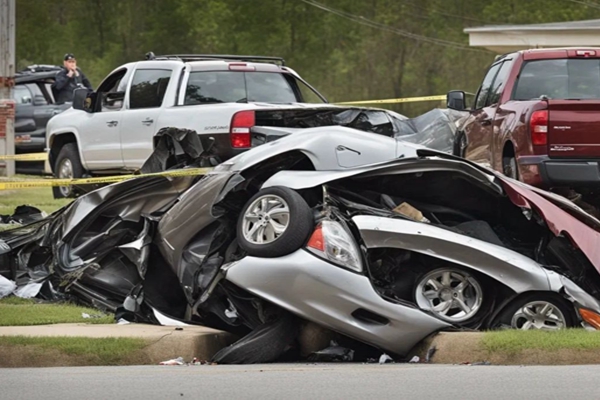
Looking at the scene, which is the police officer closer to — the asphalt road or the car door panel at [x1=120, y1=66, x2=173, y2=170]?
the car door panel at [x1=120, y1=66, x2=173, y2=170]

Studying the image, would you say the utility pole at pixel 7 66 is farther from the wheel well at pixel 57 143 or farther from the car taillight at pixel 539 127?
the car taillight at pixel 539 127

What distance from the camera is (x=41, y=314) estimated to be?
9.86 m

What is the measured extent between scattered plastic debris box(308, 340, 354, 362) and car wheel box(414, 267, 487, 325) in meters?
0.62

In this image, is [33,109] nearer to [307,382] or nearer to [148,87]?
[148,87]

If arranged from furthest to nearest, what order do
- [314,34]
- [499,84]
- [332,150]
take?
1. [314,34]
2. [499,84]
3. [332,150]

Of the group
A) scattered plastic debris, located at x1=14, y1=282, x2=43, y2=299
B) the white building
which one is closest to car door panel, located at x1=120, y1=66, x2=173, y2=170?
scattered plastic debris, located at x1=14, y1=282, x2=43, y2=299

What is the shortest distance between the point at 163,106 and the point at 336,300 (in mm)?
8673

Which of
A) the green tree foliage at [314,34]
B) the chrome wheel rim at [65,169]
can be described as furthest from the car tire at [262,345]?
the green tree foliage at [314,34]

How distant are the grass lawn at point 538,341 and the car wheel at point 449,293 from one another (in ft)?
1.23

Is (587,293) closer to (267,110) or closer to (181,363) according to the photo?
(181,363)

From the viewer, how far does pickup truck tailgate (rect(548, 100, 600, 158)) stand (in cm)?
Answer: 1211

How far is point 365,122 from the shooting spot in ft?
47.3

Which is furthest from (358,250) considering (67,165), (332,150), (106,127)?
(67,165)

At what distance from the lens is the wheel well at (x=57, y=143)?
1897 centimetres
